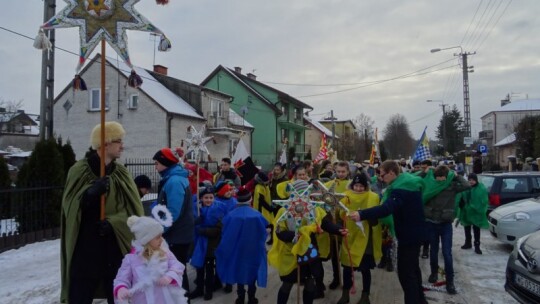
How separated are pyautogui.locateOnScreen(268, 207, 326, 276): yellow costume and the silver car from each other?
18.5 ft

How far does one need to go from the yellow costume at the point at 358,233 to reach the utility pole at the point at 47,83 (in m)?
8.24

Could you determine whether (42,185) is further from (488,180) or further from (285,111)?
(285,111)

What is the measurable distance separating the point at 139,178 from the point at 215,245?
1469 millimetres

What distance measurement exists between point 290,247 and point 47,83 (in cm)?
893

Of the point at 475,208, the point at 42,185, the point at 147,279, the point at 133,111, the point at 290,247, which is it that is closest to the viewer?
the point at 147,279

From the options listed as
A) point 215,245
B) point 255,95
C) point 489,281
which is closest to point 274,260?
point 215,245

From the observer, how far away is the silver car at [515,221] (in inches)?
328

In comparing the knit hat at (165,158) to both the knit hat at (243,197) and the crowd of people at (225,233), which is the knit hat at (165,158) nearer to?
the crowd of people at (225,233)

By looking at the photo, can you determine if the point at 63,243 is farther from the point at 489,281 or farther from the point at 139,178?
the point at 489,281

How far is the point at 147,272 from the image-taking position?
328cm

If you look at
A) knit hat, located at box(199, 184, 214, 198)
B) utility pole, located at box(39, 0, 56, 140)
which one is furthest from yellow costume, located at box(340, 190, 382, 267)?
utility pole, located at box(39, 0, 56, 140)

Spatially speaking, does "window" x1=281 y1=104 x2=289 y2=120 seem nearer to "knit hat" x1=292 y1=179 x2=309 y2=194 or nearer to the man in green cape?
"knit hat" x1=292 y1=179 x2=309 y2=194

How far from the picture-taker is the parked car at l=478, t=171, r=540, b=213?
10.9 meters

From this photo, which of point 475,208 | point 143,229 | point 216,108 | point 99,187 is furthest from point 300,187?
point 216,108
